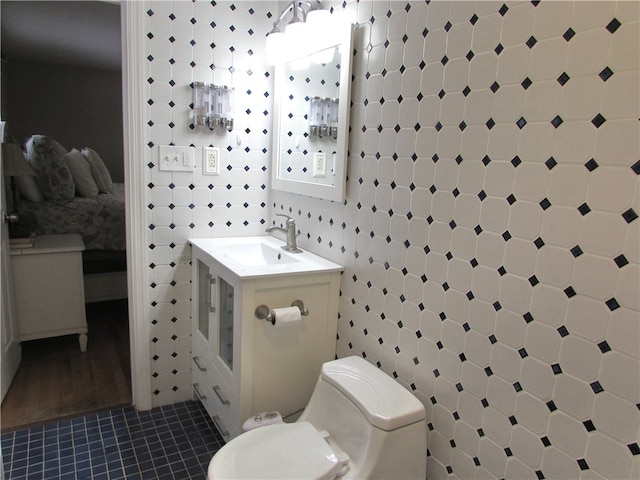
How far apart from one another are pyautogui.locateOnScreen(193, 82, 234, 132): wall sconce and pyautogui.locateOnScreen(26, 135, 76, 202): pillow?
6.27ft

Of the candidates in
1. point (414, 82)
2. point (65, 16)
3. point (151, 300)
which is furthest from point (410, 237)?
point (65, 16)

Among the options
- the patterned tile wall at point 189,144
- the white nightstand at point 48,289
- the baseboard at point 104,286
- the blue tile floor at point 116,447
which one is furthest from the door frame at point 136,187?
the baseboard at point 104,286

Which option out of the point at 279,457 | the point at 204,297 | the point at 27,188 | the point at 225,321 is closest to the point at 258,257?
the point at 204,297

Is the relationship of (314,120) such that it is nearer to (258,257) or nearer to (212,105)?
(212,105)

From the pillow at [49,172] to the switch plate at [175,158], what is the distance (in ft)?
5.87

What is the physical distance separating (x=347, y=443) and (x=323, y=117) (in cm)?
135

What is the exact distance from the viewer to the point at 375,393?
1.39 metres

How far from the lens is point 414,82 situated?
4.68 feet

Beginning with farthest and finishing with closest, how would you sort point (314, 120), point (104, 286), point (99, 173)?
point (99, 173) → point (104, 286) → point (314, 120)

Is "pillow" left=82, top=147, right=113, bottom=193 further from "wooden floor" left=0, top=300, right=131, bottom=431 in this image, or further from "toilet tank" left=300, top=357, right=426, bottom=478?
"toilet tank" left=300, top=357, right=426, bottom=478

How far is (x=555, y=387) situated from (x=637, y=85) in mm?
724

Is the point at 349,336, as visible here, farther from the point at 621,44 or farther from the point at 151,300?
the point at 621,44

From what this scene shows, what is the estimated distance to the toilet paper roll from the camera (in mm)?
1660

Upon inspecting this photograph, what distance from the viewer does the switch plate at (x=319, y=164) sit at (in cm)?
193
